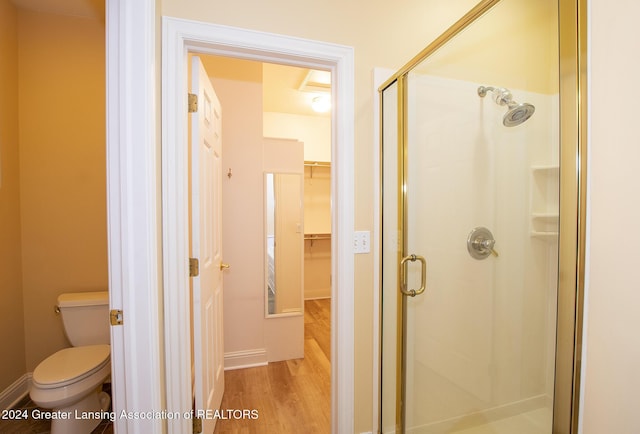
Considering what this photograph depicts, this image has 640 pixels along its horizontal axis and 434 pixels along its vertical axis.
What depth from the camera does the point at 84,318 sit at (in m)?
1.82

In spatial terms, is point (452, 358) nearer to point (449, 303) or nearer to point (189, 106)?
point (449, 303)

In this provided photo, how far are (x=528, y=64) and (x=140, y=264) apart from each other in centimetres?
174

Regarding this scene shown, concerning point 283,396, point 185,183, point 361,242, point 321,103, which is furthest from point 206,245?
point 321,103

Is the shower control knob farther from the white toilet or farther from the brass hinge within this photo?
the white toilet

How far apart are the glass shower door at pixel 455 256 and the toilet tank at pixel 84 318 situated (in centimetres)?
184

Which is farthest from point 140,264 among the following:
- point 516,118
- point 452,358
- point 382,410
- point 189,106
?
point 516,118

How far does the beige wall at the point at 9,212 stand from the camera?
1.76m

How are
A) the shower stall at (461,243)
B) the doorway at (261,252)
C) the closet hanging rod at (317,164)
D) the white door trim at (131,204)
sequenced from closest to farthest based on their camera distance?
the white door trim at (131,204) < the shower stall at (461,243) < the doorway at (261,252) < the closet hanging rod at (317,164)

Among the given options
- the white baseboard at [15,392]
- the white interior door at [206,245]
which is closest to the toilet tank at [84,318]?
the white baseboard at [15,392]

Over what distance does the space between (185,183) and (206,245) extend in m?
0.39

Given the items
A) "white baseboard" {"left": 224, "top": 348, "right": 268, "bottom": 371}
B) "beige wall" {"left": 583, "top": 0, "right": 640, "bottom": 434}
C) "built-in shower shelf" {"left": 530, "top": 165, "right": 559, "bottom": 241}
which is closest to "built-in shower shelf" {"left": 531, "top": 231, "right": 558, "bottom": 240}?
"built-in shower shelf" {"left": 530, "top": 165, "right": 559, "bottom": 241}

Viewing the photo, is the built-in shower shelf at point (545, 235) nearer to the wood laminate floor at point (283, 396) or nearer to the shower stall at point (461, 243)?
the shower stall at point (461, 243)

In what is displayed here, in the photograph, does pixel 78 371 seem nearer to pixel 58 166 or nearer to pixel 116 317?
pixel 116 317

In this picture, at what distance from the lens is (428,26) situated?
150cm
